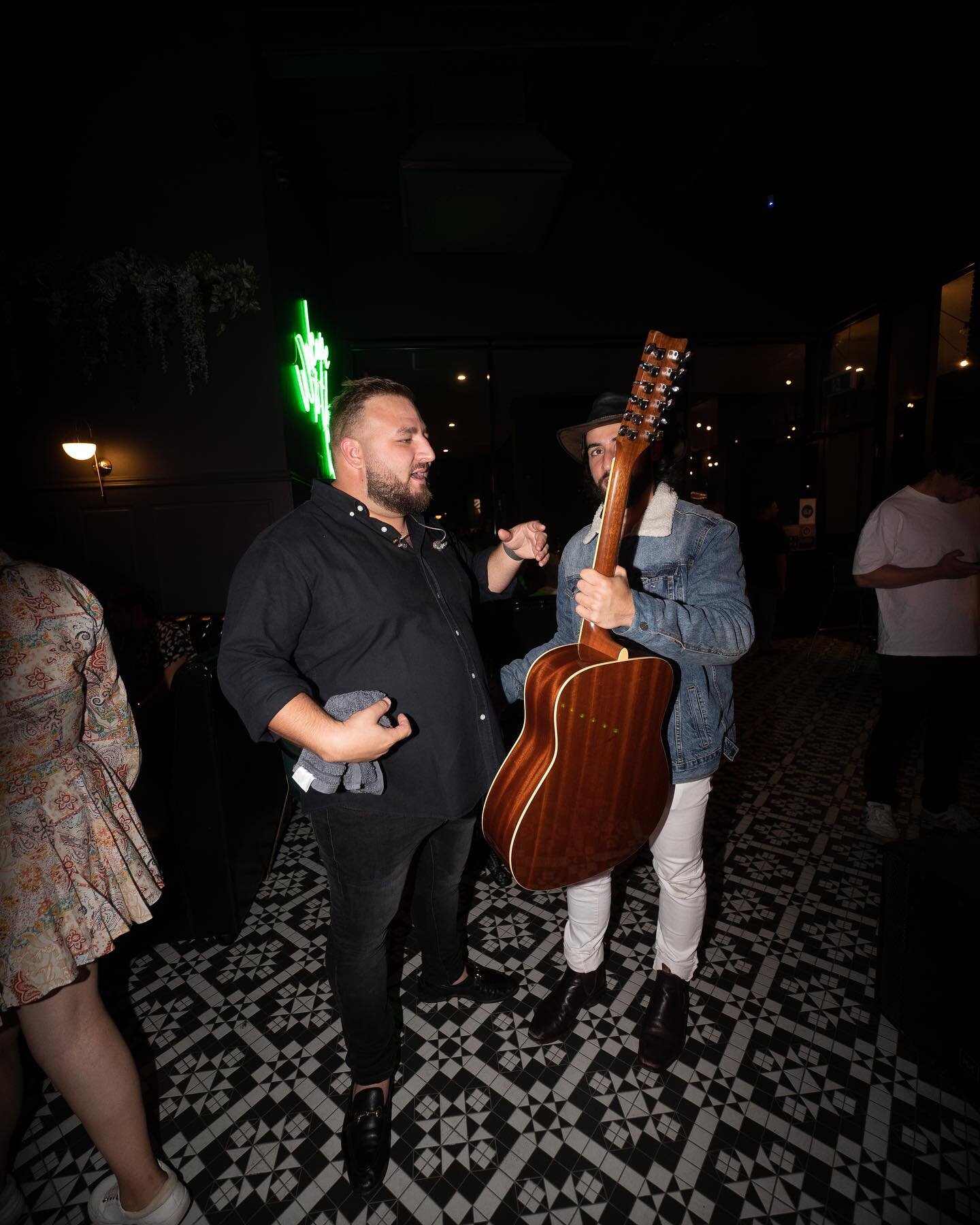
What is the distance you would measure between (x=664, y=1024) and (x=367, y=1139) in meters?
0.86

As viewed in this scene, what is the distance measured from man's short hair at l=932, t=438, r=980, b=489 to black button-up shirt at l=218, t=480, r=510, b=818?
2.25 metres

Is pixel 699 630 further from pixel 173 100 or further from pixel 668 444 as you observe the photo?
pixel 173 100

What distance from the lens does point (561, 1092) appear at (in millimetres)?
1486

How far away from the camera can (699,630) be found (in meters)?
1.25

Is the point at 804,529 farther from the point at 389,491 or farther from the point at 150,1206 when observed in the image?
the point at 150,1206

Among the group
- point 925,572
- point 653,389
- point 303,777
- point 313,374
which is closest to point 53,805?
point 303,777

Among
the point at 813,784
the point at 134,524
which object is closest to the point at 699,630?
the point at 813,784

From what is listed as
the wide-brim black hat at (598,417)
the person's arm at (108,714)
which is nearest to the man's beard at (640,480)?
the wide-brim black hat at (598,417)

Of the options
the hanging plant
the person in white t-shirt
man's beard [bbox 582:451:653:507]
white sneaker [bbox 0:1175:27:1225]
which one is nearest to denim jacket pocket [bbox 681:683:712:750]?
man's beard [bbox 582:451:653:507]

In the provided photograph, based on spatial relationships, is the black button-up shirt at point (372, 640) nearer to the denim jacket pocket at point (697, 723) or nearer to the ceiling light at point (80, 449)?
the denim jacket pocket at point (697, 723)

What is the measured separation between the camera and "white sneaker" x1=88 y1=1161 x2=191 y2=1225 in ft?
3.97

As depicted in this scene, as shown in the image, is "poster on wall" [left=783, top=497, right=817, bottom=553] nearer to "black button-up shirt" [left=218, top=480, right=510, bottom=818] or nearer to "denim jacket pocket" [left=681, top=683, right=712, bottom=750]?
"denim jacket pocket" [left=681, top=683, right=712, bottom=750]

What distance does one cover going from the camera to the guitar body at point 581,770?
1.22 metres

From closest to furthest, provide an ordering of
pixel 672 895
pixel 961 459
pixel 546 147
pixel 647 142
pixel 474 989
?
1. pixel 672 895
2. pixel 474 989
3. pixel 961 459
4. pixel 546 147
5. pixel 647 142
